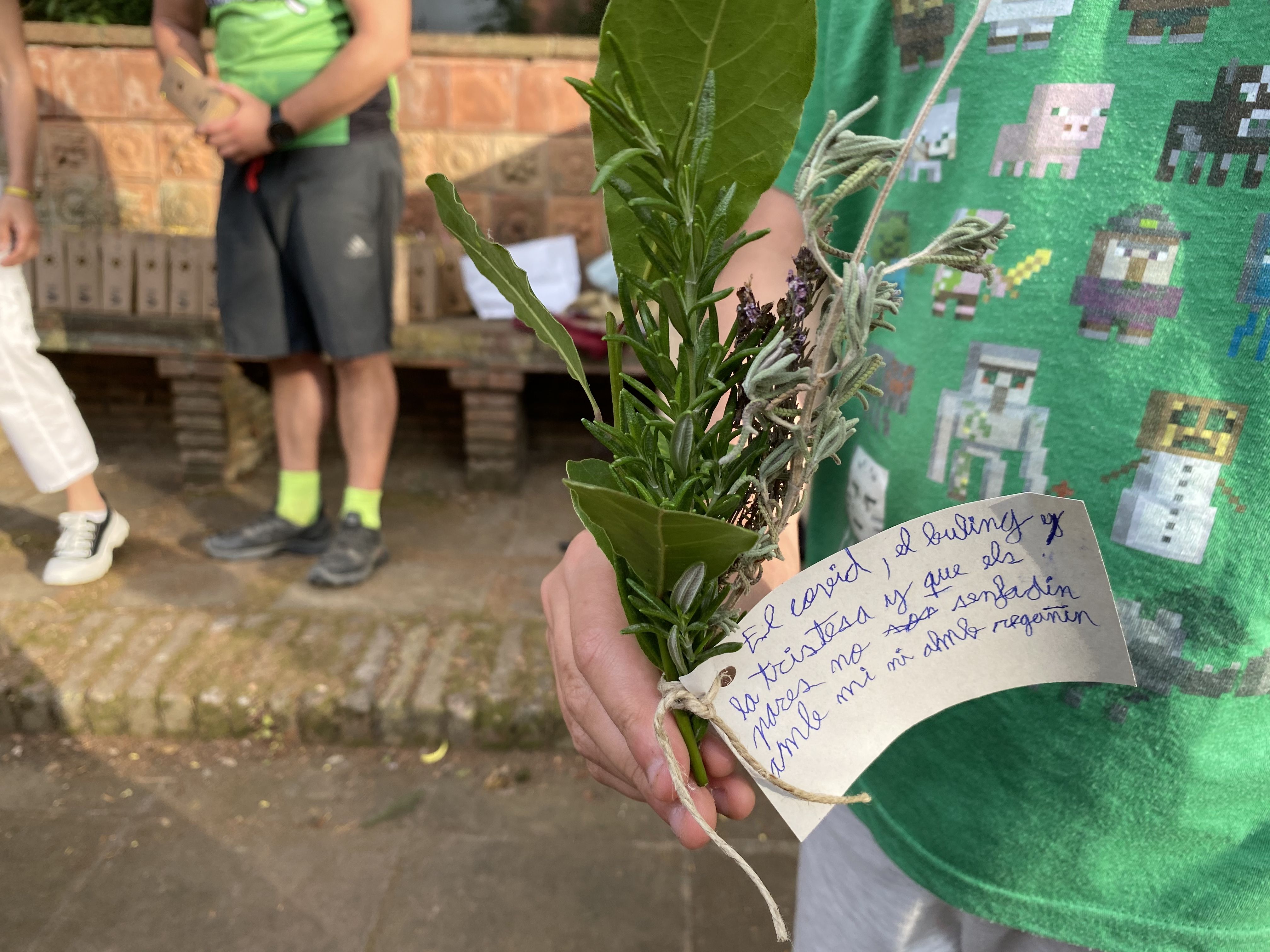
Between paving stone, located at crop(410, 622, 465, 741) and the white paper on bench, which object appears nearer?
paving stone, located at crop(410, 622, 465, 741)

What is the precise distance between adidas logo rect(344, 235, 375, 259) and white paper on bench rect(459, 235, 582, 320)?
3.49 feet

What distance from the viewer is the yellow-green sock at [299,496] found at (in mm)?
2971

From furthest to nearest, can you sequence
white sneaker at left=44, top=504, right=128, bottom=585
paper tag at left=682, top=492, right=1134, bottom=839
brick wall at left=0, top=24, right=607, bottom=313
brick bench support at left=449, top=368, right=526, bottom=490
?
1. brick wall at left=0, top=24, right=607, bottom=313
2. brick bench support at left=449, top=368, right=526, bottom=490
3. white sneaker at left=44, top=504, right=128, bottom=585
4. paper tag at left=682, top=492, right=1134, bottom=839

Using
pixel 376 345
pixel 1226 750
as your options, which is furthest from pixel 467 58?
pixel 1226 750

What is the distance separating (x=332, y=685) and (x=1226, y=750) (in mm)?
2160

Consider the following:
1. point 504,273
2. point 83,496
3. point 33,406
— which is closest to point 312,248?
point 33,406

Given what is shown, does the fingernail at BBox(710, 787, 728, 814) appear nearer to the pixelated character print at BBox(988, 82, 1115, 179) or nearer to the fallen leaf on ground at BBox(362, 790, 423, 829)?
the pixelated character print at BBox(988, 82, 1115, 179)

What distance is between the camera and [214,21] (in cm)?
253

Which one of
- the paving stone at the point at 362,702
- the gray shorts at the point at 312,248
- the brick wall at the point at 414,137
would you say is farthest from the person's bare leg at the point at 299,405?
the brick wall at the point at 414,137

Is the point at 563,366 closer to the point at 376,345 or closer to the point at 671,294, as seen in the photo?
the point at 376,345

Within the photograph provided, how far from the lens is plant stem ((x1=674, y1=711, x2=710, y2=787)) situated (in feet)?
1.82

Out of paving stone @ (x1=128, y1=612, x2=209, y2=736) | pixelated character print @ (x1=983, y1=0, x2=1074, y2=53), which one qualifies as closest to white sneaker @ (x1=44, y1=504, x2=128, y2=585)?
paving stone @ (x1=128, y1=612, x2=209, y2=736)

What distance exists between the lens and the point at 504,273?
20.4 inches

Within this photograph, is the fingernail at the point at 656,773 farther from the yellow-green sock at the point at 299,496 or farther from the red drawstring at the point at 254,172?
the yellow-green sock at the point at 299,496
